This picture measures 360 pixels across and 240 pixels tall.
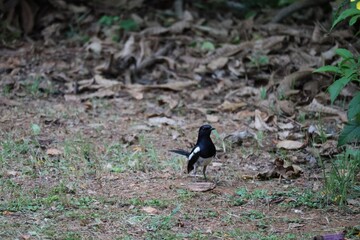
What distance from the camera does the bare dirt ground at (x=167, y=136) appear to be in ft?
15.4

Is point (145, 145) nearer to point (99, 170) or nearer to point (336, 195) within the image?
point (99, 170)

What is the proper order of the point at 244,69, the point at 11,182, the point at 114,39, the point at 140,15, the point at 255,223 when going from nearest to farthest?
the point at 255,223, the point at 11,182, the point at 244,69, the point at 114,39, the point at 140,15

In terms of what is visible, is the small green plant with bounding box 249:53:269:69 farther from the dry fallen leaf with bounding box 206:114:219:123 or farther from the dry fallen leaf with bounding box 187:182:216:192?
the dry fallen leaf with bounding box 187:182:216:192

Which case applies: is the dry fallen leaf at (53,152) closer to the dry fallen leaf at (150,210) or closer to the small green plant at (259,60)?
the dry fallen leaf at (150,210)

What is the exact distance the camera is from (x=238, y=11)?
10.2 m

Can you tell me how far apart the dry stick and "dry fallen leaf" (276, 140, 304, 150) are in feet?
12.1

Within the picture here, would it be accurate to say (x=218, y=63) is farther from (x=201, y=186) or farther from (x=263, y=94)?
(x=201, y=186)

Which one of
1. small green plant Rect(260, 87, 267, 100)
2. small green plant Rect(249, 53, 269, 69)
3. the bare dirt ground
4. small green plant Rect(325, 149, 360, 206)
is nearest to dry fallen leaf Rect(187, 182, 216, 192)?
the bare dirt ground

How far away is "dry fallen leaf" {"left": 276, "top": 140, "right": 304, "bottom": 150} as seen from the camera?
624cm

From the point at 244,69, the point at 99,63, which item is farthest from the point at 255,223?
the point at 99,63

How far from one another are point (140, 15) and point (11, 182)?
5.09 meters

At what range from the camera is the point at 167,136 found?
6.76 meters

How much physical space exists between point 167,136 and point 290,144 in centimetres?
129

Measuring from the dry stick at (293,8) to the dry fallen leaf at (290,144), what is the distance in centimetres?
368
